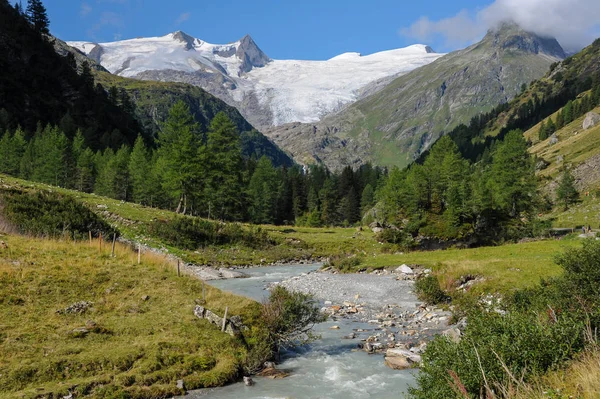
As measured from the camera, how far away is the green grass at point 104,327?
1393 centimetres

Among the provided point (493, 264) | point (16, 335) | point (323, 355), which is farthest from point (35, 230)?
point (493, 264)

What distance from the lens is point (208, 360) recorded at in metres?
16.4

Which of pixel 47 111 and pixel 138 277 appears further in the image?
pixel 47 111

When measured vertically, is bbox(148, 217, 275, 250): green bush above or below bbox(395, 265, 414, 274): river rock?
above

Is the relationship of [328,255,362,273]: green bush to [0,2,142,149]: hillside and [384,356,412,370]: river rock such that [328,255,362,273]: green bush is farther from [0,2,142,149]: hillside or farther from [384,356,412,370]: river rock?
[0,2,142,149]: hillside

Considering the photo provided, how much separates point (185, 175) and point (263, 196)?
51.1 metres

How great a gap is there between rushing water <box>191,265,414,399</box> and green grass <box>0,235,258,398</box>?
57.8 inches

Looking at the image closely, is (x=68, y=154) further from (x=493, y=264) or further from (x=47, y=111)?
(x=493, y=264)

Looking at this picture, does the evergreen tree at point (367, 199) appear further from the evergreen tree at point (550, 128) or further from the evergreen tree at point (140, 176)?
the evergreen tree at point (550, 128)

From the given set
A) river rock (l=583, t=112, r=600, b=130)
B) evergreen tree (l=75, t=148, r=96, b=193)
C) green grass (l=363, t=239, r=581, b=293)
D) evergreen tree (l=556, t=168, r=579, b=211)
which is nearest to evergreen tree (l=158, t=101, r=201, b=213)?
green grass (l=363, t=239, r=581, b=293)

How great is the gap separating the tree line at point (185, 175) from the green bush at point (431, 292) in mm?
39720

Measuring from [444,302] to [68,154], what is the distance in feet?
283

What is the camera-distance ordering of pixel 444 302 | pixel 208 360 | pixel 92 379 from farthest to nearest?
pixel 444 302
pixel 208 360
pixel 92 379

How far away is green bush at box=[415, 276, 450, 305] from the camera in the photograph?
1180 inches
